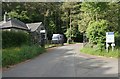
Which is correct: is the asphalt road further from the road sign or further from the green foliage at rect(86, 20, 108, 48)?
the green foliage at rect(86, 20, 108, 48)

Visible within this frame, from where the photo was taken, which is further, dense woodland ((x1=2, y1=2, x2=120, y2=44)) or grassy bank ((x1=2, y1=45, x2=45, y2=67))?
dense woodland ((x1=2, y1=2, x2=120, y2=44))

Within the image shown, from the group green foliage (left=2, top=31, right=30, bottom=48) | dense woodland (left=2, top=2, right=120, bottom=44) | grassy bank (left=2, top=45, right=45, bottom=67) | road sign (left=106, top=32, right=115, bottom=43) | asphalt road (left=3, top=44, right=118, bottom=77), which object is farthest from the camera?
dense woodland (left=2, top=2, right=120, bottom=44)

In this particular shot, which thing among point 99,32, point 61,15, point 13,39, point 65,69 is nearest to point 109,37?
point 99,32

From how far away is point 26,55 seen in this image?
22078 millimetres

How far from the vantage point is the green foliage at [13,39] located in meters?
23.3

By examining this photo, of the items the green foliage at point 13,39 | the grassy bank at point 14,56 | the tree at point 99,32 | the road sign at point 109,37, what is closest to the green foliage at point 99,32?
the tree at point 99,32

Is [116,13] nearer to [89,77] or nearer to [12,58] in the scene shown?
[12,58]

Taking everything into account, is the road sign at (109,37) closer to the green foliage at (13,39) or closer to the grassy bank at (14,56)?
the grassy bank at (14,56)

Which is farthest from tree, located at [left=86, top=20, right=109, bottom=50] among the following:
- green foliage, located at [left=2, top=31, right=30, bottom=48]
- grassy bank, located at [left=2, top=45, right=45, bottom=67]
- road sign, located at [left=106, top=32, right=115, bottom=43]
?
green foliage, located at [left=2, top=31, right=30, bottom=48]

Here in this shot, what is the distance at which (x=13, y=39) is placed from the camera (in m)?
25.4

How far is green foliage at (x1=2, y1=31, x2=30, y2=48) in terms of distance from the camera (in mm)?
23344

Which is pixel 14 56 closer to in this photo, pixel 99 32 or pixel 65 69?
pixel 65 69

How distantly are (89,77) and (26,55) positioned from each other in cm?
1060

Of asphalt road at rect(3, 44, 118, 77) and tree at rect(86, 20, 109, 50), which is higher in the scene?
tree at rect(86, 20, 109, 50)
